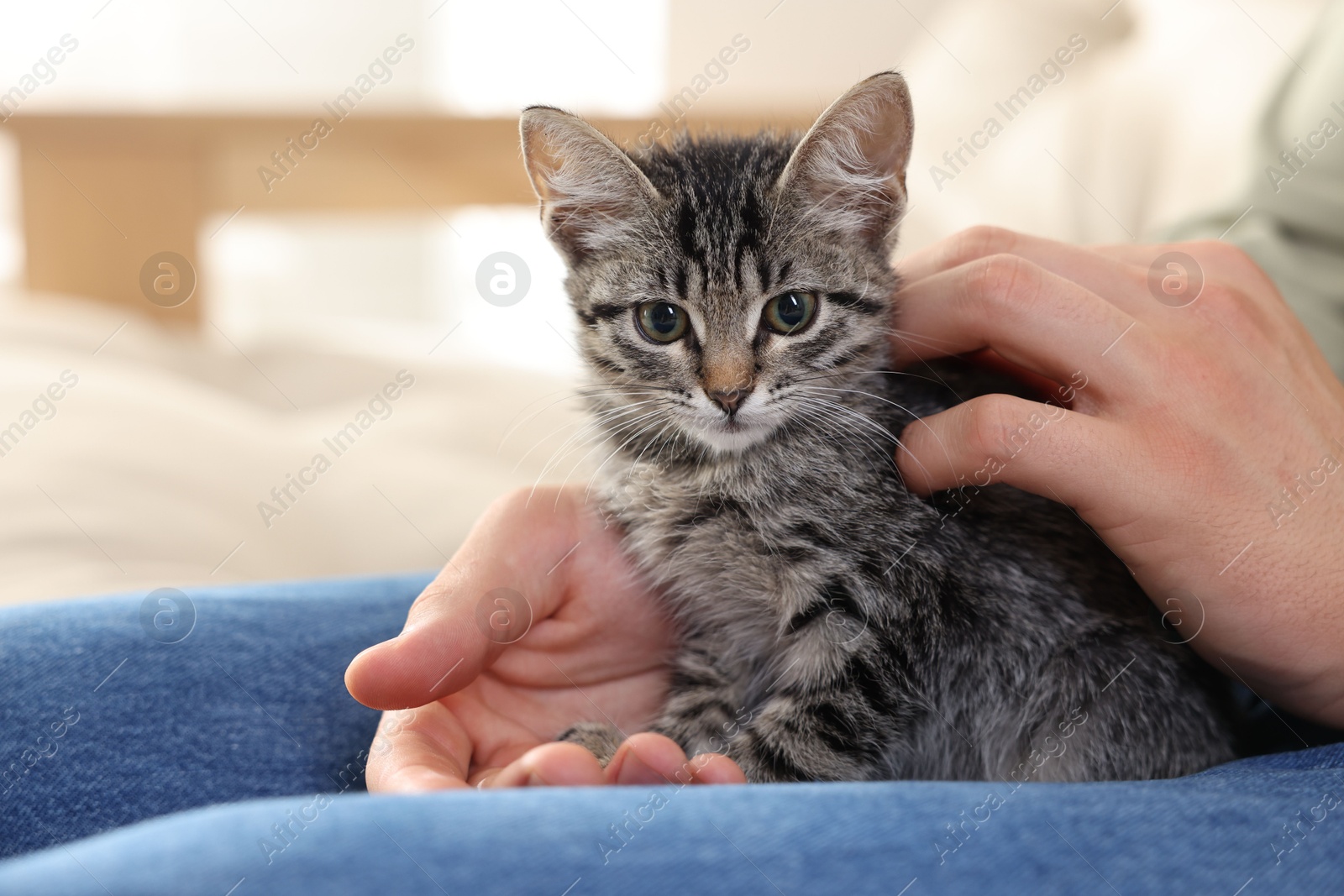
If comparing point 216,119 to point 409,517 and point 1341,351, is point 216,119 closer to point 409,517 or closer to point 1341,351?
point 409,517

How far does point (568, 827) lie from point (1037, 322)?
86 centimetres

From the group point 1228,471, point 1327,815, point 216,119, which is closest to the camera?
point 1327,815

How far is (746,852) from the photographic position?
0.75 metres

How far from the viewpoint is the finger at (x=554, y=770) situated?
38.9 inches

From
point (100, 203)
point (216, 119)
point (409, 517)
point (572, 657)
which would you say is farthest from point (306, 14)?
point (572, 657)

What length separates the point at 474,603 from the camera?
1283 mm

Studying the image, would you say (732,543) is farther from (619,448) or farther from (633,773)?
(633,773)

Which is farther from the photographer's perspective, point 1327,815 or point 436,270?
point 436,270

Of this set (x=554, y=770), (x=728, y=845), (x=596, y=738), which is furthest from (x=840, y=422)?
(x=728, y=845)

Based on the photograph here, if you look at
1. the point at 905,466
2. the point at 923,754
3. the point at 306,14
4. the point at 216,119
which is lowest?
the point at 923,754

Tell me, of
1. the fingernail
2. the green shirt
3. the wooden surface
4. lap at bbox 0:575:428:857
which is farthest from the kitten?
the wooden surface

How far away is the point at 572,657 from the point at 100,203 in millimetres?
3149

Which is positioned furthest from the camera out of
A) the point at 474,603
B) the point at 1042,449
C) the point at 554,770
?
the point at 474,603

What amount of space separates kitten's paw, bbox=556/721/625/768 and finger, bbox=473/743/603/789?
38cm
